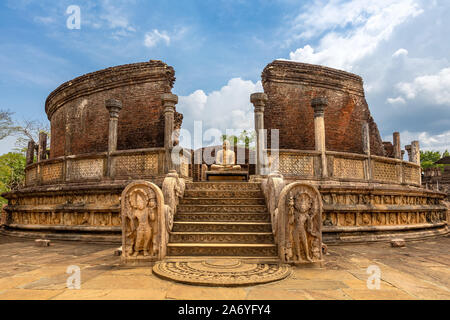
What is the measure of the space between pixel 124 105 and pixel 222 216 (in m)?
9.38

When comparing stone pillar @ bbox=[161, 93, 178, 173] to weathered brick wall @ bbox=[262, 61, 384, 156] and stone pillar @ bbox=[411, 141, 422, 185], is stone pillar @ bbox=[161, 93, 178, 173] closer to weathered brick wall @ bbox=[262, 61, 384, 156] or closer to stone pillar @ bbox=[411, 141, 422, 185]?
weathered brick wall @ bbox=[262, 61, 384, 156]

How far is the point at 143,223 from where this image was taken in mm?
4523

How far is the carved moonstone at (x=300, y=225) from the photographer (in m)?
4.40

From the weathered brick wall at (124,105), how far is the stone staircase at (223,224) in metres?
6.36

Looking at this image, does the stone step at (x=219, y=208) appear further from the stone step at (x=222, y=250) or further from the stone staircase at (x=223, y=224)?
the stone step at (x=222, y=250)

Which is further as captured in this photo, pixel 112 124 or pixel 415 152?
pixel 415 152

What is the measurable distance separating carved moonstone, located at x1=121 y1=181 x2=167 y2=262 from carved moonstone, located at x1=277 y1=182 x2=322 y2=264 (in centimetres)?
→ 204

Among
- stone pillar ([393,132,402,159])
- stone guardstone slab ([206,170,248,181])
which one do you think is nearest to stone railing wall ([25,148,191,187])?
stone guardstone slab ([206,170,248,181])

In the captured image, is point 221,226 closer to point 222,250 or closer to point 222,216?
point 222,216

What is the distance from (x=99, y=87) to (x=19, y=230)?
23.7 feet

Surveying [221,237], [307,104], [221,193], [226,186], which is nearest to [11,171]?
[307,104]
